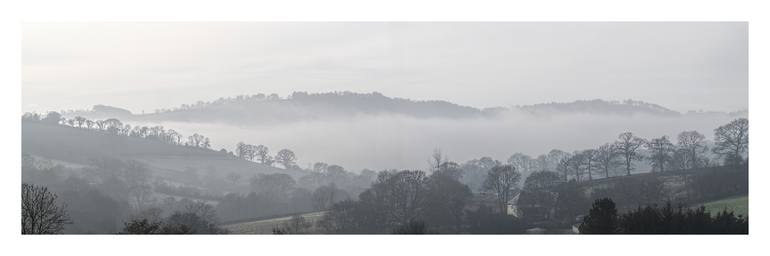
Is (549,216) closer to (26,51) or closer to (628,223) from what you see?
(628,223)

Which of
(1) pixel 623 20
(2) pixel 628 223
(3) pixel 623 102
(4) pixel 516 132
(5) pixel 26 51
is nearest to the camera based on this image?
(2) pixel 628 223

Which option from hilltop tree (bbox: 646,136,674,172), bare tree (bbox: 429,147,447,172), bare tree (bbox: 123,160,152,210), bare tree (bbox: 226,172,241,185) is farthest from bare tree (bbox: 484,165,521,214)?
bare tree (bbox: 123,160,152,210)

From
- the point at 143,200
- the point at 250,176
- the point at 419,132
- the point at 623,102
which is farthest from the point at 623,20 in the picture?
the point at 143,200

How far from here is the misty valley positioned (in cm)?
2330

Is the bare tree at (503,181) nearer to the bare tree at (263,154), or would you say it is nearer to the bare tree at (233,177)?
the bare tree at (263,154)

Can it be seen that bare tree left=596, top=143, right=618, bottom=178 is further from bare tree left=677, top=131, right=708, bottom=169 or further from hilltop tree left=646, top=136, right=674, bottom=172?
bare tree left=677, top=131, right=708, bottom=169

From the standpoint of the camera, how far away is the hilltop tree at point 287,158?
25.5 m

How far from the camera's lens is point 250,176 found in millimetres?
25906

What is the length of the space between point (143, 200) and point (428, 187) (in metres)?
10.4

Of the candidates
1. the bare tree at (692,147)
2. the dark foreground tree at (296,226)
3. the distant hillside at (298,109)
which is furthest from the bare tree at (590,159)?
the dark foreground tree at (296,226)

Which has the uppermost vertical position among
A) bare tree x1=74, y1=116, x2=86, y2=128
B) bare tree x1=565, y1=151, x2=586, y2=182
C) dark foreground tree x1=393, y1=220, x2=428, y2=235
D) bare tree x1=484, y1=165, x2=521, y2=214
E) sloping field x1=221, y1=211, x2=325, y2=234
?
bare tree x1=74, y1=116, x2=86, y2=128

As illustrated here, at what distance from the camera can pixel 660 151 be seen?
24.7 metres

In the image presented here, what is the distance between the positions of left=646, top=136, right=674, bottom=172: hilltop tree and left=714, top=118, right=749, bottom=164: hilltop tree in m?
1.54

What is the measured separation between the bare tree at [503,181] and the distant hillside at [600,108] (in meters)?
2.28
